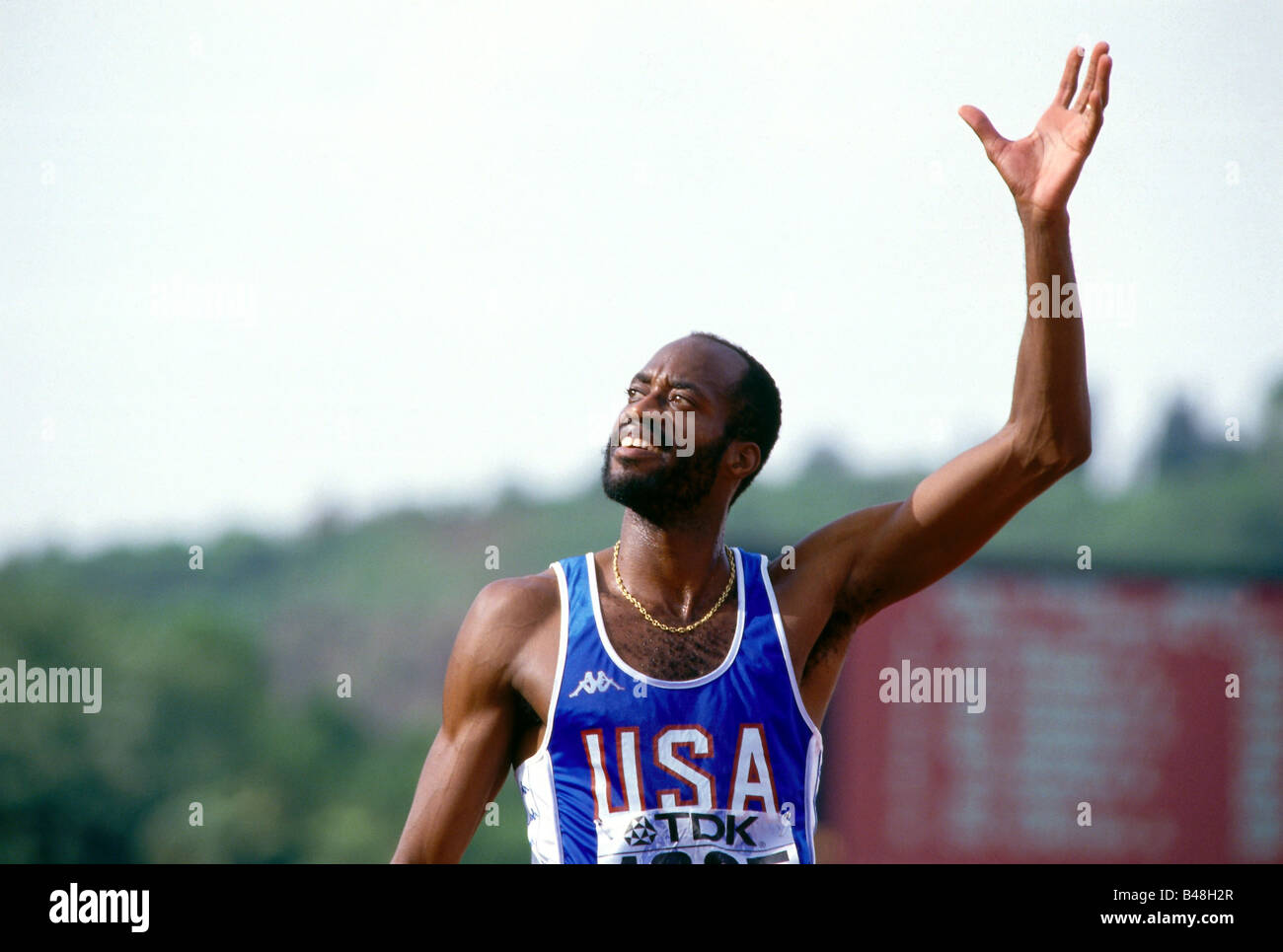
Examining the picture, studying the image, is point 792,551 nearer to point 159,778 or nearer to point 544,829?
point 544,829

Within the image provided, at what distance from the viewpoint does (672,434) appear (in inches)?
178

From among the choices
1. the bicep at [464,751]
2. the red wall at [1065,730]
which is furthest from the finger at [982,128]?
the red wall at [1065,730]

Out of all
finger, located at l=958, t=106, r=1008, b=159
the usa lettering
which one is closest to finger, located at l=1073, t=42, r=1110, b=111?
finger, located at l=958, t=106, r=1008, b=159

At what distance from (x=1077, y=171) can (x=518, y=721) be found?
6.94 ft

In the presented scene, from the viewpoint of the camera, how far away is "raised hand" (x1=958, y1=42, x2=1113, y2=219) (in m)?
4.28

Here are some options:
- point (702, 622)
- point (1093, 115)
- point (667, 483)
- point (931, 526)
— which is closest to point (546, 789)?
point (702, 622)

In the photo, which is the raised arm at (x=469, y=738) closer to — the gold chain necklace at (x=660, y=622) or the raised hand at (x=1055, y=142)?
the gold chain necklace at (x=660, y=622)

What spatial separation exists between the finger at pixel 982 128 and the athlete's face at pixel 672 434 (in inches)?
37.1

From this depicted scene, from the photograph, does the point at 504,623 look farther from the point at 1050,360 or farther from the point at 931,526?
the point at 1050,360

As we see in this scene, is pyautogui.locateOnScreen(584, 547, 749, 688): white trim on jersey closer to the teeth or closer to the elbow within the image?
the teeth

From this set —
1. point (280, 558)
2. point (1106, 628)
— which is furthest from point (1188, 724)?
point (280, 558)

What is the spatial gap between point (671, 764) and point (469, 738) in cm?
56

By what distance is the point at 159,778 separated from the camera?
110ft
